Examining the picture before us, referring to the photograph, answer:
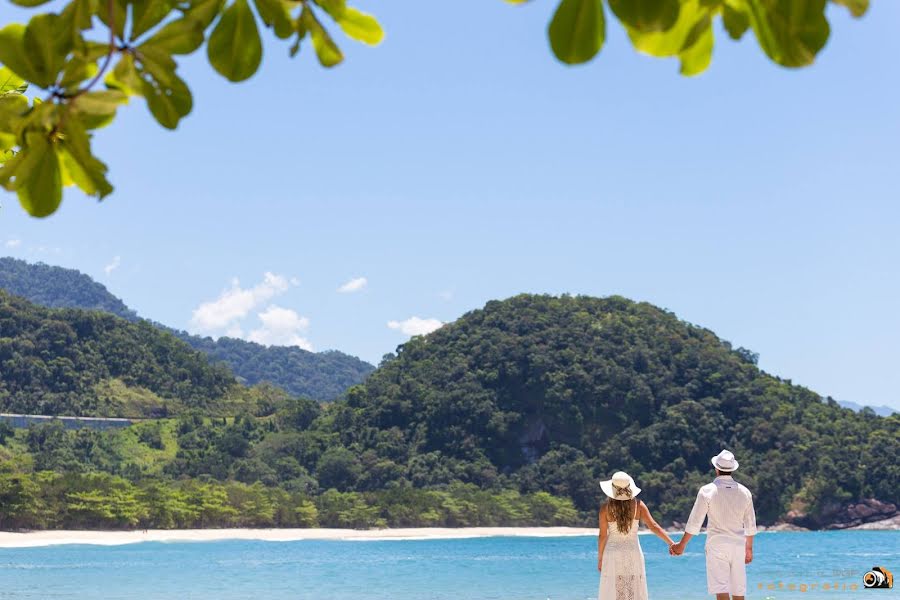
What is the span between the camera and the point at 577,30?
77 centimetres

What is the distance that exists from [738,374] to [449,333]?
16027mm

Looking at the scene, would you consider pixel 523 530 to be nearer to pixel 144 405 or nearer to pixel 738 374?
pixel 738 374

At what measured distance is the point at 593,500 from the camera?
172 feet

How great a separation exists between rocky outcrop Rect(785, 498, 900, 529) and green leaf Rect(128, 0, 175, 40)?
2135 inches

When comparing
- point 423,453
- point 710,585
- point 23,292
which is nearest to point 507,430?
point 423,453

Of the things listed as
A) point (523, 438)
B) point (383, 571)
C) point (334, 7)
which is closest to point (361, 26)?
point (334, 7)

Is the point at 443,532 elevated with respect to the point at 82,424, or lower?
lower

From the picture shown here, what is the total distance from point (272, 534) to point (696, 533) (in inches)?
1466

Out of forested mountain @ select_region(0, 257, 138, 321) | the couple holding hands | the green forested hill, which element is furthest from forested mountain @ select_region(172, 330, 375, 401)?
the couple holding hands

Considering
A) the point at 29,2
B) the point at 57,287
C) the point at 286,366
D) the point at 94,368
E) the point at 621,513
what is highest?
the point at 57,287

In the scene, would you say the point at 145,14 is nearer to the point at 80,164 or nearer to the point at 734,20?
the point at 80,164

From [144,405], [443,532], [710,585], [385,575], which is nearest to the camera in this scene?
[710,585]

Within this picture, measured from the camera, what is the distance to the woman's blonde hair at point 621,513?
18.0 feet

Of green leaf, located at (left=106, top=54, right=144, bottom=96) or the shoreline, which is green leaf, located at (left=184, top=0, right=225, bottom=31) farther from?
the shoreline
